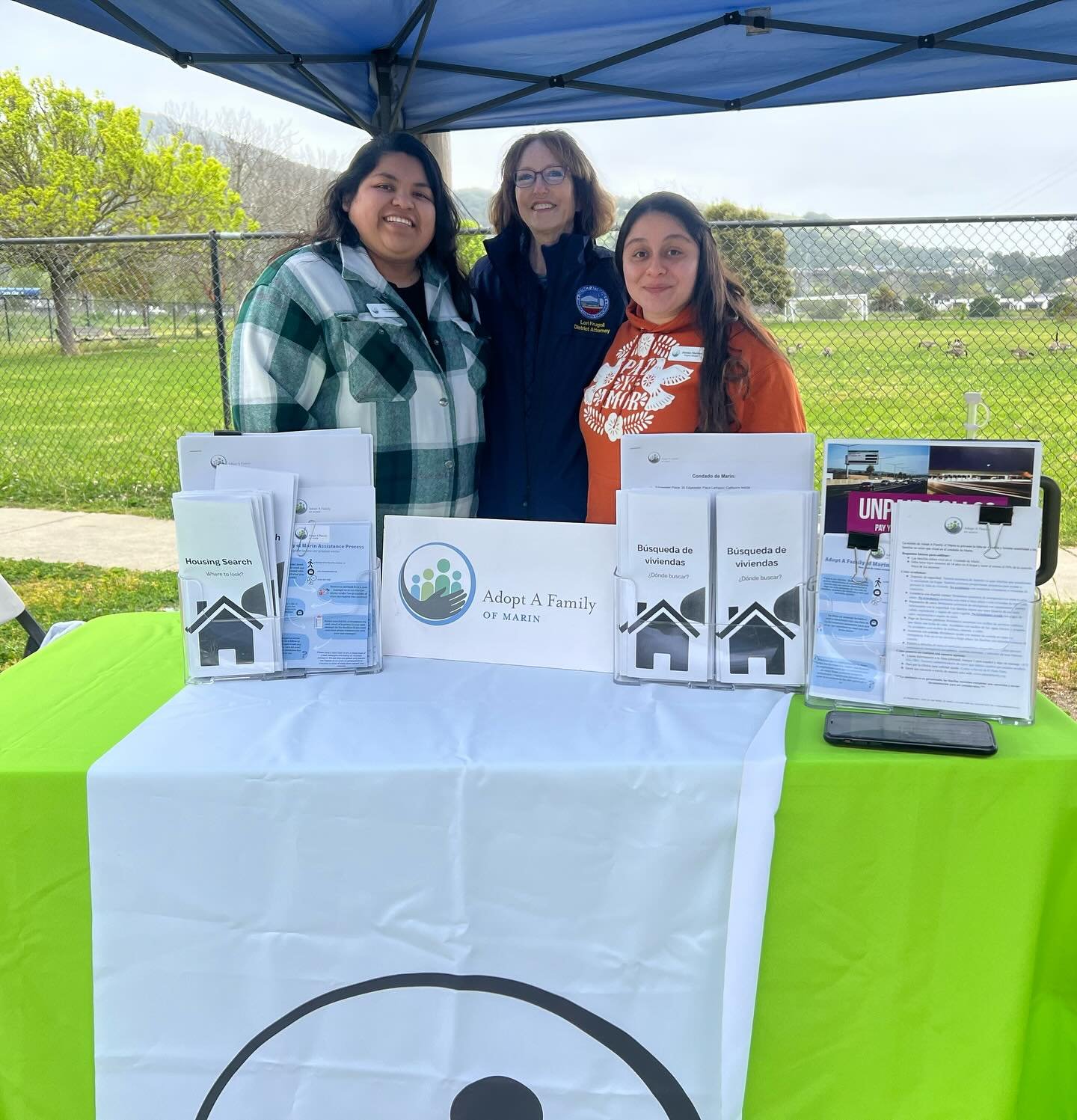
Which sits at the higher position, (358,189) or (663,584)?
(358,189)

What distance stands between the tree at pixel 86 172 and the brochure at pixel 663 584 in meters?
22.9

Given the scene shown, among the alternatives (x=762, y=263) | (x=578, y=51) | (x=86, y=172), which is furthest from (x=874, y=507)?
(x=86, y=172)

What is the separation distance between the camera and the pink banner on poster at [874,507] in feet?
4.17

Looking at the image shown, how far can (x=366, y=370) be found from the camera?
6.39 feet

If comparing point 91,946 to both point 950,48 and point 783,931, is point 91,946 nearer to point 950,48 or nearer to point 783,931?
point 783,931

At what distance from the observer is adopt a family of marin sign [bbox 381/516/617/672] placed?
1.46 m

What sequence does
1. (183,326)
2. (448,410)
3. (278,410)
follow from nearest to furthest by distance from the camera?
1. (278,410)
2. (448,410)
3. (183,326)

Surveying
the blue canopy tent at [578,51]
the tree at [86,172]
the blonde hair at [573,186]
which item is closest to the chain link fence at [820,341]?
the blue canopy tent at [578,51]

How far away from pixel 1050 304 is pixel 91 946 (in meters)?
6.57

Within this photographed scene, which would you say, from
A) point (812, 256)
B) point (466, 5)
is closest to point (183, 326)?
point (812, 256)

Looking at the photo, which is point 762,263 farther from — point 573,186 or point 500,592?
point 500,592

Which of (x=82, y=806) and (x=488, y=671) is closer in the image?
(x=82, y=806)

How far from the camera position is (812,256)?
555 centimetres

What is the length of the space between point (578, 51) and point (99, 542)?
13.7 feet
